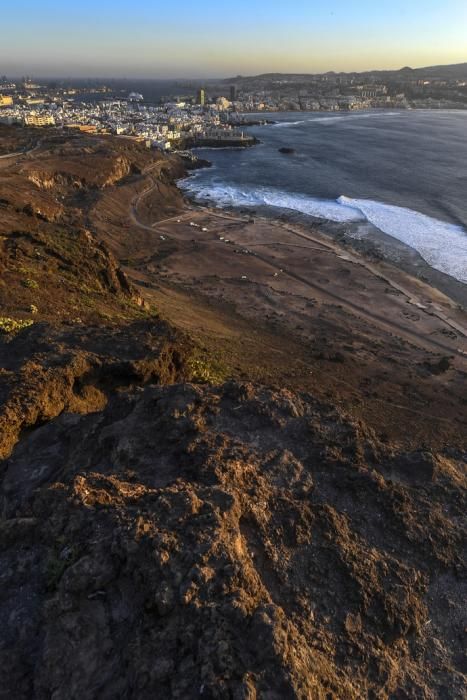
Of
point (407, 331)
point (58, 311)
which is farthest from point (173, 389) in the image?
point (407, 331)

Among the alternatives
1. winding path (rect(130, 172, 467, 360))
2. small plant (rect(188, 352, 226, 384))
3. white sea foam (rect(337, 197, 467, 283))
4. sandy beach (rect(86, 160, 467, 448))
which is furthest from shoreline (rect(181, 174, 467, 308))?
small plant (rect(188, 352, 226, 384))

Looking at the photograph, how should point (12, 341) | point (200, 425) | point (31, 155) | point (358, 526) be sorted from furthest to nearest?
point (31, 155), point (12, 341), point (200, 425), point (358, 526)

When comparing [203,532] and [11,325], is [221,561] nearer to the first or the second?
[203,532]

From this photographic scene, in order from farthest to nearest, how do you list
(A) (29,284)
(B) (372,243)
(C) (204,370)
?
(B) (372,243) → (A) (29,284) → (C) (204,370)

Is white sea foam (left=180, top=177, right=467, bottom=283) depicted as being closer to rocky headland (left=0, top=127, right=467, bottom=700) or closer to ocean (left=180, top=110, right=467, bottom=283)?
ocean (left=180, top=110, right=467, bottom=283)

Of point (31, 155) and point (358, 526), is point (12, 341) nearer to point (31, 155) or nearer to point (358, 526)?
point (358, 526)

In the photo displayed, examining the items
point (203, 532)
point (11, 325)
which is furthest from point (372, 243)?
point (203, 532)

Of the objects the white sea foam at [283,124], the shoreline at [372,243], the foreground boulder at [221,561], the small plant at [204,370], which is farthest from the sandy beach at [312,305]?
the white sea foam at [283,124]
